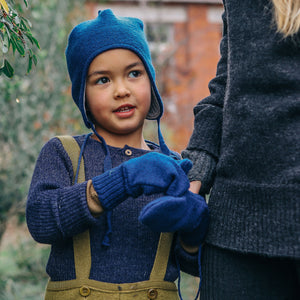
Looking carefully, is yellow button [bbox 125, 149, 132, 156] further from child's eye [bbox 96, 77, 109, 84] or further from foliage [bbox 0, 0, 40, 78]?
foliage [bbox 0, 0, 40, 78]

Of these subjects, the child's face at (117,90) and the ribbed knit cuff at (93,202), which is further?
the child's face at (117,90)

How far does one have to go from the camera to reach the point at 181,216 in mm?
1369

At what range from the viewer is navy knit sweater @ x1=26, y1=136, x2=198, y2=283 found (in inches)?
58.9

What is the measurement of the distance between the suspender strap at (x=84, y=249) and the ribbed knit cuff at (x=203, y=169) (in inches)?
11.2

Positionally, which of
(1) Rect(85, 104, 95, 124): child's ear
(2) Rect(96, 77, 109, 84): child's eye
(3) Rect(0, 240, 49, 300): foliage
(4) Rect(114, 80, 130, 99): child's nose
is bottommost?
(3) Rect(0, 240, 49, 300): foliage

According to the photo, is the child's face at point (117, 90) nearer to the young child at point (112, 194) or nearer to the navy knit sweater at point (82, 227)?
the young child at point (112, 194)

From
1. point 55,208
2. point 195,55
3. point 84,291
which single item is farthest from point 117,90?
point 195,55

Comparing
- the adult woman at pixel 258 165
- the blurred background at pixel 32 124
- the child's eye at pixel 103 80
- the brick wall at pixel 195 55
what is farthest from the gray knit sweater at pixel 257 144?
the brick wall at pixel 195 55

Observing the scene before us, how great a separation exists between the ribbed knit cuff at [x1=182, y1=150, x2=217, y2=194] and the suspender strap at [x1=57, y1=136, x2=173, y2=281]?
0.93 feet

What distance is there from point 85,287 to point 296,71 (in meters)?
0.95

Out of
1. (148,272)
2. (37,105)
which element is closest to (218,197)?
(148,272)

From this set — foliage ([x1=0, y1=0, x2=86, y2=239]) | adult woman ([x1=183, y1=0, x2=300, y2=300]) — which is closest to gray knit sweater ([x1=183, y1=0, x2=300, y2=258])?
adult woman ([x1=183, y1=0, x2=300, y2=300])

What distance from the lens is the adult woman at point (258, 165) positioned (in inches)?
49.1

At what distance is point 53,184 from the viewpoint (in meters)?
1.57
